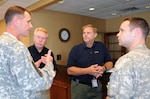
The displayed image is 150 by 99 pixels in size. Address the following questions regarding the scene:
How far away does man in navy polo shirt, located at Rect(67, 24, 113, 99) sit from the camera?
93.6 inches


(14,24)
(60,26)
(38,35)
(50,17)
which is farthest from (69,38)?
(14,24)

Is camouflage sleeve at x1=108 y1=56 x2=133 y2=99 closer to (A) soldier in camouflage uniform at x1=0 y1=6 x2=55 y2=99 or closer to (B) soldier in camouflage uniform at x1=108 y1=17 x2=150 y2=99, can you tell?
(B) soldier in camouflage uniform at x1=108 y1=17 x2=150 y2=99

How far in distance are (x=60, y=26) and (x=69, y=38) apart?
523 mm

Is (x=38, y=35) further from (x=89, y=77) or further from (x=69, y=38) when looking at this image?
(x=69, y=38)

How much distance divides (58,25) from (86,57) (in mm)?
3975

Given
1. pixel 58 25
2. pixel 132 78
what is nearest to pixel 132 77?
pixel 132 78

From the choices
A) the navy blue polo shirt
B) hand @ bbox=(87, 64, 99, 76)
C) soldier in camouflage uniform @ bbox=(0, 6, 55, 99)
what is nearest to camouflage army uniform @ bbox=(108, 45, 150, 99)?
soldier in camouflage uniform @ bbox=(0, 6, 55, 99)

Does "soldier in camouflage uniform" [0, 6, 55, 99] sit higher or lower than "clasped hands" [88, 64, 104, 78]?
higher

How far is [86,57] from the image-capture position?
245 cm

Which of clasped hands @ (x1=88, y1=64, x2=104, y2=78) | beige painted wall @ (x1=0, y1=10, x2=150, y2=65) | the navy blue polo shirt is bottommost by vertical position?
clasped hands @ (x1=88, y1=64, x2=104, y2=78)

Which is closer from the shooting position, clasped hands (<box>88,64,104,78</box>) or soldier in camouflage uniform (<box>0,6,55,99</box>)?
soldier in camouflage uniform (<box>0,6,55,99</box>)

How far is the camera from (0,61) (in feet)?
4.53

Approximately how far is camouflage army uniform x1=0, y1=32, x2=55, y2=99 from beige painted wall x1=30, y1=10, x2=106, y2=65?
4.32 metres

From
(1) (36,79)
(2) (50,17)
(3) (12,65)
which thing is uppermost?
(2) (50,17)
